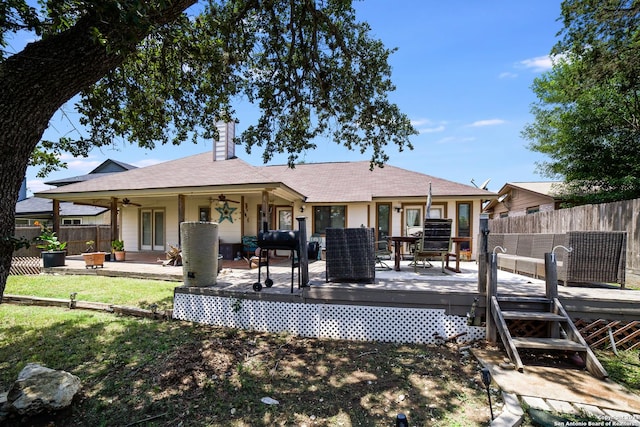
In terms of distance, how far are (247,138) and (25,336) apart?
566cm

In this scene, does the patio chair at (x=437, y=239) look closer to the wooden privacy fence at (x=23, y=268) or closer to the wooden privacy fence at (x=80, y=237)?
the wooden privacy fence at (x=23, y=268)

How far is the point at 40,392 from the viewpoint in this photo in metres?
2.96

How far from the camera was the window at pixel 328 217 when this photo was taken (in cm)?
1252

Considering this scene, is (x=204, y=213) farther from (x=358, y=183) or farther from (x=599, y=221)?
(x=599, y=221)

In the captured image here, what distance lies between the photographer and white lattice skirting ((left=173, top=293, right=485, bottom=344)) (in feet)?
14.8

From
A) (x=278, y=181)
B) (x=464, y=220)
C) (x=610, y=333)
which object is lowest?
(x=610, y=333)

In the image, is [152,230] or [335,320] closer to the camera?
[335,320]

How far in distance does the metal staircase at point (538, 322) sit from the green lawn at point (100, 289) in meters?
5.61

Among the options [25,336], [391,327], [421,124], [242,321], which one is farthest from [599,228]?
[25,336]

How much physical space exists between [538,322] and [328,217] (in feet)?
29.1

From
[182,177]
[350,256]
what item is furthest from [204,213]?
[350,256]

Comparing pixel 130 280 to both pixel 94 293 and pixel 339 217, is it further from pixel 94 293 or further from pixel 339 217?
pixel 339 217

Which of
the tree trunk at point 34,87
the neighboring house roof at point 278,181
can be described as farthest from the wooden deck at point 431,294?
the neighboring house roof at point 278,181

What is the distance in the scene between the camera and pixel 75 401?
315cm
